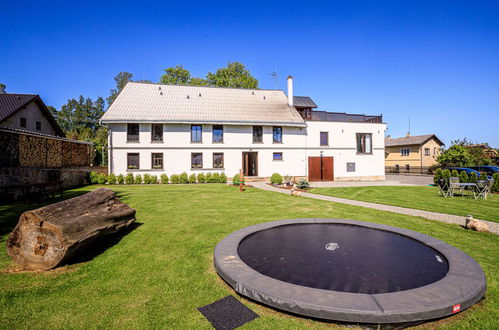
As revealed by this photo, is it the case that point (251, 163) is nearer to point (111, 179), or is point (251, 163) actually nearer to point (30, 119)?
point (111, 179)

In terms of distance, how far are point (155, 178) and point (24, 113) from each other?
13.6m

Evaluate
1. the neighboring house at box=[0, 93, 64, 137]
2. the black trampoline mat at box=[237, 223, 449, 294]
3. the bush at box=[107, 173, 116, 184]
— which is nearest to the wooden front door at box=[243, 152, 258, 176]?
the bush at box=[107, 173, 116, 184]

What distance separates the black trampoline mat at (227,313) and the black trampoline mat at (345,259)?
0.73 m

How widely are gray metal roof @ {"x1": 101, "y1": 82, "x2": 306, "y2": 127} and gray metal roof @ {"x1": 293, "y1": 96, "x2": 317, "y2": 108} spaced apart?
1.20 metres

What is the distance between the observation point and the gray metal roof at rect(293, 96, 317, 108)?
25047mm

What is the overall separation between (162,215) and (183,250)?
3145 millimetres

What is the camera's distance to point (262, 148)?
856 inches

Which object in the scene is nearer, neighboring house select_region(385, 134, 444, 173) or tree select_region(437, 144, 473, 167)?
tree select_region(437, 144, 473, 167)

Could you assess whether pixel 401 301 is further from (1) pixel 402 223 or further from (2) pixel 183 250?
(1) pixel 402 223

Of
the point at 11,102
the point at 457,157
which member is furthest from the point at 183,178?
the point at 457,157

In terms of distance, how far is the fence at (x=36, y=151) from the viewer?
1355 cm

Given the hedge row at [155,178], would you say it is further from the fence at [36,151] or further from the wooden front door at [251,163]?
the fence at [36,151]

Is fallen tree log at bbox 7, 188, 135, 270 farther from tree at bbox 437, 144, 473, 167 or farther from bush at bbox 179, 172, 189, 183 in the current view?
tree at bbox 437, 144, 473, 167

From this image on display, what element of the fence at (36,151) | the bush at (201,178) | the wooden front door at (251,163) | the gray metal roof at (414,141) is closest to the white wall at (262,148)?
the wooden front door at (251,163)
